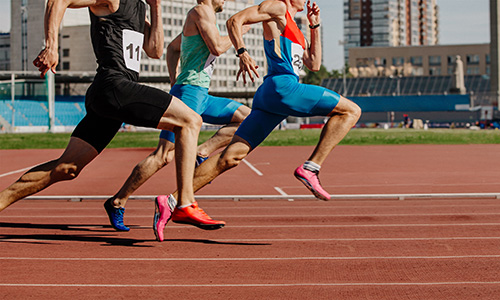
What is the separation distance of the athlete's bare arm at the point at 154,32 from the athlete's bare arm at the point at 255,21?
58 centimetres

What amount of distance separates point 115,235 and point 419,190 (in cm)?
617

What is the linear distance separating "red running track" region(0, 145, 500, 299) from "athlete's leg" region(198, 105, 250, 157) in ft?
2.59

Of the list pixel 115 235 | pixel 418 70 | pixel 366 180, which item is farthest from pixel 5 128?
pixel 418 70

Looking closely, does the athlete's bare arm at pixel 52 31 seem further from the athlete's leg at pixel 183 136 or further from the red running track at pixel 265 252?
the red running track at pixel 265 252

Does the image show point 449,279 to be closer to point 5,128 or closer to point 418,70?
point 5,128

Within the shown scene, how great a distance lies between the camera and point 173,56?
7.20 m

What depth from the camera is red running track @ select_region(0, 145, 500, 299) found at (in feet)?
13.6

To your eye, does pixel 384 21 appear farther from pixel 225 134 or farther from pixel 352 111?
pixel 352 111

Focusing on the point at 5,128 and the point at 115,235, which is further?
A: the point at 5,128

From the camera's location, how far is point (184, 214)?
5449mm

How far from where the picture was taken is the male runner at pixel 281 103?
6047 mm

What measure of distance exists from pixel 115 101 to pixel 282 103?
153 centimetres

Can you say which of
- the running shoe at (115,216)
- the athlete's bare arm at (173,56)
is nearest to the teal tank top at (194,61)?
the athlete's bare arm at (173,56)

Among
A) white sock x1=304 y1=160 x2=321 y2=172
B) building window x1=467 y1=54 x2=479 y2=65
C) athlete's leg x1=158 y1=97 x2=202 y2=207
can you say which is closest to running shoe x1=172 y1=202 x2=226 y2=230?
athlete's leg x1=158 y1=97 x2=202 y2=207
